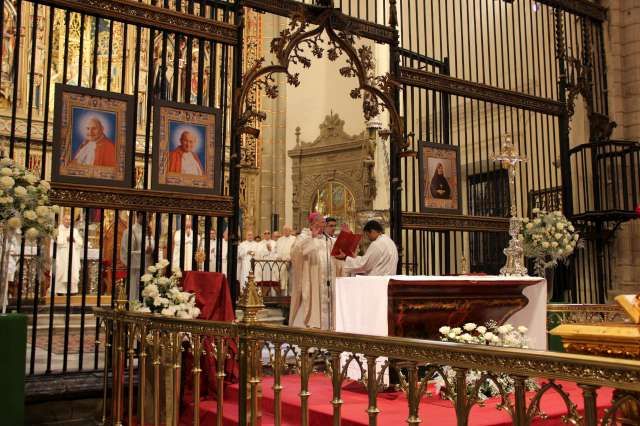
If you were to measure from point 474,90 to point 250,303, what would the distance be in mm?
6096

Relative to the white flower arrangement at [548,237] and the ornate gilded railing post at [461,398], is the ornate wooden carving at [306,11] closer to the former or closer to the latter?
the white flower arrangement at [548,237]

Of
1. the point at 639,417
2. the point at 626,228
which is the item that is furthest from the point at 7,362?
the point at 626,228

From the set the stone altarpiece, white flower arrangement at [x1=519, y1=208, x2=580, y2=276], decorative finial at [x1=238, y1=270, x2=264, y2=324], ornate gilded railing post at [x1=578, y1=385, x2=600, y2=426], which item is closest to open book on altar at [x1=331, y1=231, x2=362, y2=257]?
white flower arrangement at [x1=519, y1=208, x2=580, y2=276]

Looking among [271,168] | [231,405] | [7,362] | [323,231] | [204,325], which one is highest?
[271,168]

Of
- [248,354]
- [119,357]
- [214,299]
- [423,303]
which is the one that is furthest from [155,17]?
→ [248,354]

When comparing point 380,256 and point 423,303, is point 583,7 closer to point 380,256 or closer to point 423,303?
point 380,256

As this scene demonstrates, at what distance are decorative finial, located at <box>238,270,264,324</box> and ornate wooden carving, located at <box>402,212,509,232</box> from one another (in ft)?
14.4

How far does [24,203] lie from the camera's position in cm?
450

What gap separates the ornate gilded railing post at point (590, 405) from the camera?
2025 mm

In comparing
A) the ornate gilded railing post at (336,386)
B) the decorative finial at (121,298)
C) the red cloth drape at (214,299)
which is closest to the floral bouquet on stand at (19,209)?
the decorative finial at (121,298)

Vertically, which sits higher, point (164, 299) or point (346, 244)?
point (346, 244)

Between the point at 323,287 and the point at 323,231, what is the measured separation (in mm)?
720

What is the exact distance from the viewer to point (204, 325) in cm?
360

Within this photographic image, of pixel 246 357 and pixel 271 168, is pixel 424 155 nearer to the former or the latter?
pixel 246 357
